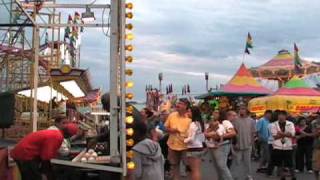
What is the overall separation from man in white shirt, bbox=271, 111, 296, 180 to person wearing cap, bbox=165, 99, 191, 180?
234cm

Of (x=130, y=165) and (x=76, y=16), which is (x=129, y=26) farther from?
(x=76, y=16)

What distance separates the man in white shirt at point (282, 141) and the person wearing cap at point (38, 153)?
637 centimetres

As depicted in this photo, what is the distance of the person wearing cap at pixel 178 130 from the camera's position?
1079 centimetres

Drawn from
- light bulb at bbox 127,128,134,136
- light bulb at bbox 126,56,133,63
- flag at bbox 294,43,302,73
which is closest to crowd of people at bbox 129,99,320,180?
light bulb at bbox 127,128,134,136

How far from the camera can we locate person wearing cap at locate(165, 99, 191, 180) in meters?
10.8

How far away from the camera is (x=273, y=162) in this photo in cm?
1283

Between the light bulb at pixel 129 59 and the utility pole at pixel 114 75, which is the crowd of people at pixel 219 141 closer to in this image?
the utility pole at pixel 114 75

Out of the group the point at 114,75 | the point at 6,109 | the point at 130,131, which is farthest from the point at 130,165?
the point at 6,109

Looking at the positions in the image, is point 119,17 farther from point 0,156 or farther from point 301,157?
point 301,157

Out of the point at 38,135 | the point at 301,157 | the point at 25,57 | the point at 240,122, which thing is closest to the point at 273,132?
the point at 240,122

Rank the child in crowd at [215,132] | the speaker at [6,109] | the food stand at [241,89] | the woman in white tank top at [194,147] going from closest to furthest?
the speaker at [6,109]
the woman in white tank top at [194,147]
the child in crowd at [215,132]
the food stand at [241,89]

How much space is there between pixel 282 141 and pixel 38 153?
6.64 metres

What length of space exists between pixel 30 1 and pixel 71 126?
99.7 inches

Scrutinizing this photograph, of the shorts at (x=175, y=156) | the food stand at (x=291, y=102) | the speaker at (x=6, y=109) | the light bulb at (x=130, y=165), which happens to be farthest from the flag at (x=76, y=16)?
the food stand at (x=291, y=102)
